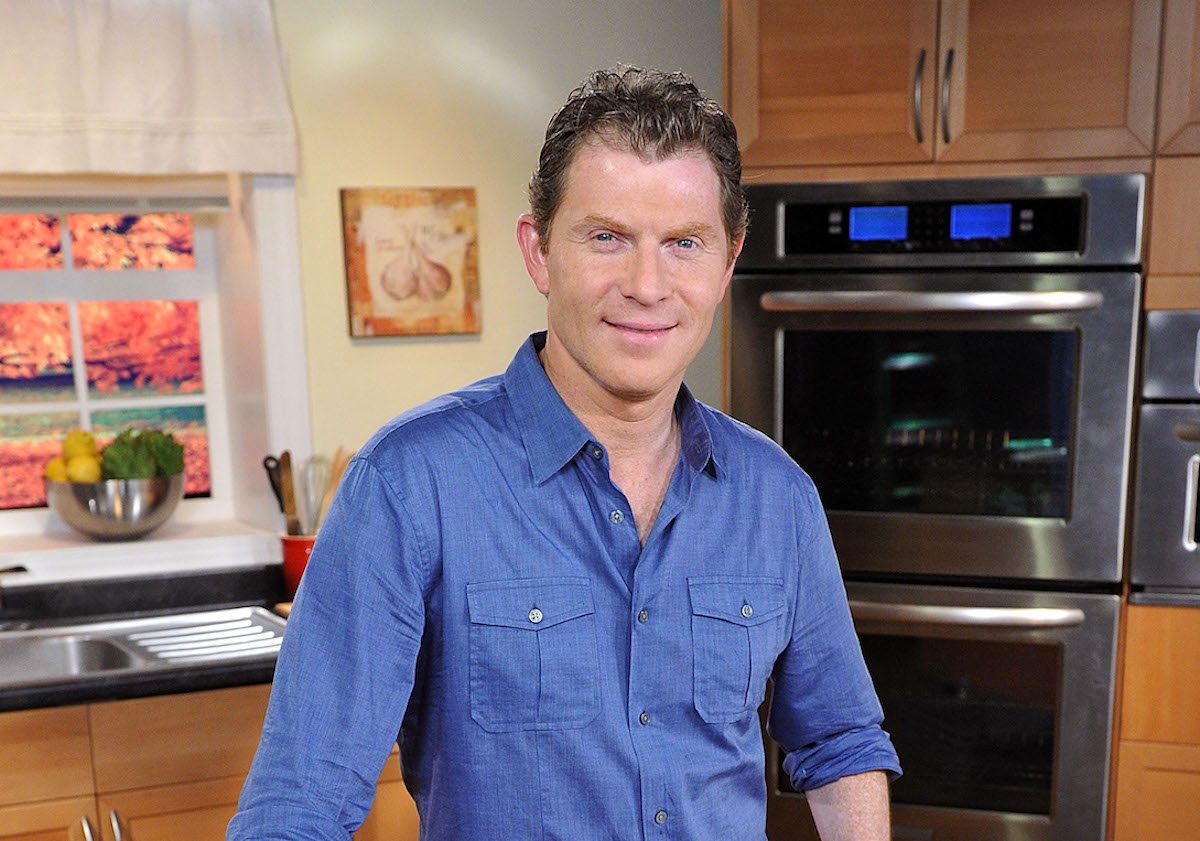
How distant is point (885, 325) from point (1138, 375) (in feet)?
1.60

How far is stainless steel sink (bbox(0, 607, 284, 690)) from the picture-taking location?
2146 millimetres

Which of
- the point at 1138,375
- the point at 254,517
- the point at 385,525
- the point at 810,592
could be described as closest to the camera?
the point at 385,525

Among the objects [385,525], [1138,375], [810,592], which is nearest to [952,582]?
[1138,375]

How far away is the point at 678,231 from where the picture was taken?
1104 mm

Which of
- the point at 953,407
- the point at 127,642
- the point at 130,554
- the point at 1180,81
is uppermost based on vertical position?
the point at 1180,81

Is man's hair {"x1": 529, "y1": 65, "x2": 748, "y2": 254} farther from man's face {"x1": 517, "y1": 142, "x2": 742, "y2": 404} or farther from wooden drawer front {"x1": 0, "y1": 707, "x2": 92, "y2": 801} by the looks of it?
wooden drawer front {"x1": 0, "y1": 707, "x2": 92, "y2": 801}

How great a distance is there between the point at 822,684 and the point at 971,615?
3.40 ft

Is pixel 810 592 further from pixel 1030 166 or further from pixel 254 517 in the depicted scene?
pixel 254 517

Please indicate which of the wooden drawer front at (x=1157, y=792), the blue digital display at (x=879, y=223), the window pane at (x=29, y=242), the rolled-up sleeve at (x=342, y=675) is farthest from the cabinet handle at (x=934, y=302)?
the window pane at (x=29, y=242)

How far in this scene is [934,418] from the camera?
222 cm

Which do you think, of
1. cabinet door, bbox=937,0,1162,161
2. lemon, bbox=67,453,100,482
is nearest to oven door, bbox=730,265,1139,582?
cabinet door, bbox=937,0,1162,161

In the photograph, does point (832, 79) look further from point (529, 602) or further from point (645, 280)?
point (529, 602)

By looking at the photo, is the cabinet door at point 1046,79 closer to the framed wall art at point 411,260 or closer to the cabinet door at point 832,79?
the cabinet door at point 832,79

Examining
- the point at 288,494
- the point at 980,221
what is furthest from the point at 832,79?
the point at 288,494
